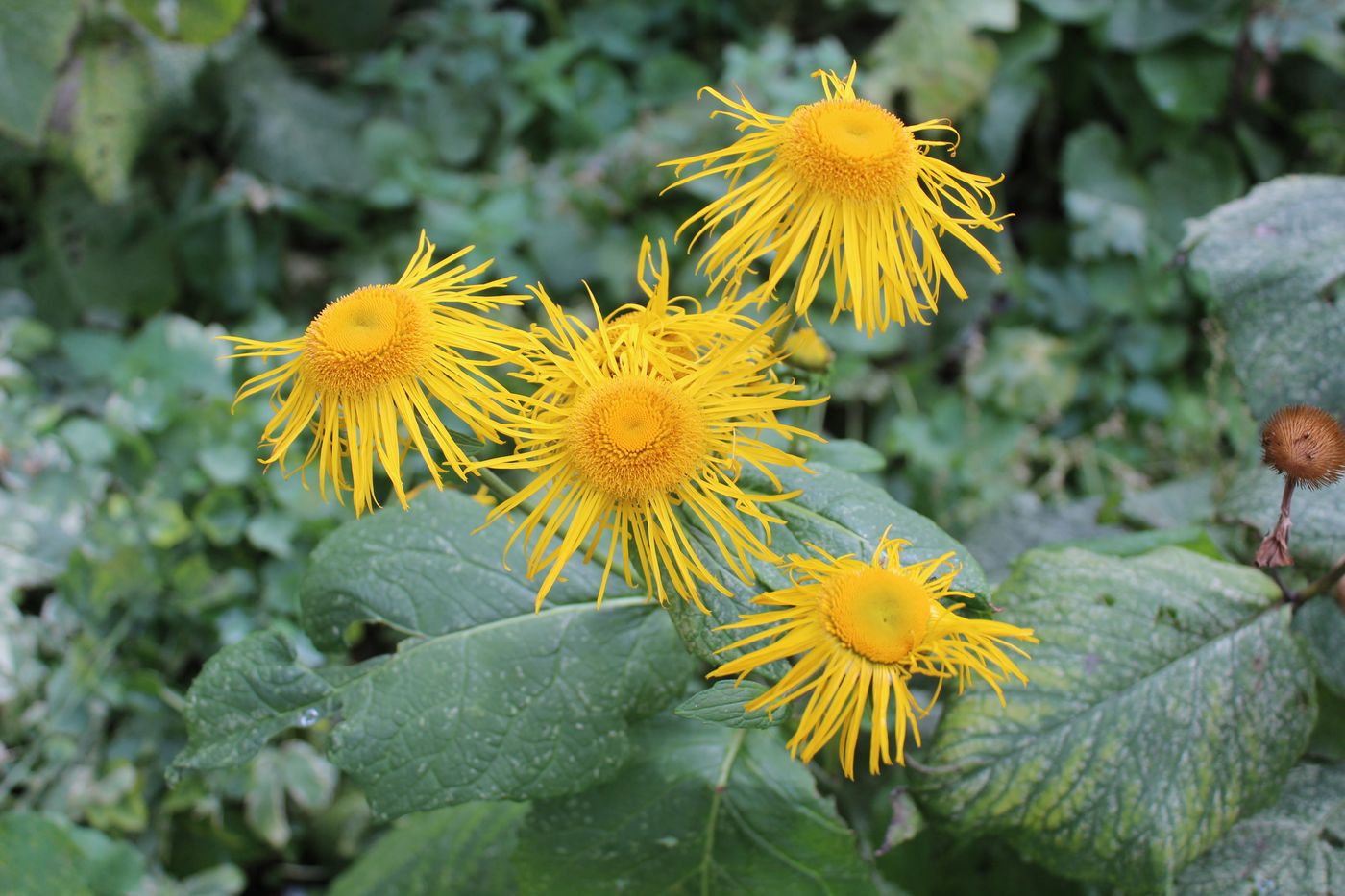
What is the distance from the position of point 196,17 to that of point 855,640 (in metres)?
1.63

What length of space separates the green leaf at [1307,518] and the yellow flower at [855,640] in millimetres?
488

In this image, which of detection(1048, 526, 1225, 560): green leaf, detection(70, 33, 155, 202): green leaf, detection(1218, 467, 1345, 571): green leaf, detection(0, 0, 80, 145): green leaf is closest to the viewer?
detection(1218, 467, 1345, 571): green leaf

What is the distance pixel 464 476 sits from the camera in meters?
0.69

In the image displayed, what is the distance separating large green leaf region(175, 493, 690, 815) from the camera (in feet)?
2.74

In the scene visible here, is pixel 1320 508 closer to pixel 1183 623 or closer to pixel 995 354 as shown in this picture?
pixel 1183 623

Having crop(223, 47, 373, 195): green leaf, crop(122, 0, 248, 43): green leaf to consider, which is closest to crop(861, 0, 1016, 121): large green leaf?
crop(223, 47, 373, 195): green leaf

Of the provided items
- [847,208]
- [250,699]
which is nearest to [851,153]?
[847,208]

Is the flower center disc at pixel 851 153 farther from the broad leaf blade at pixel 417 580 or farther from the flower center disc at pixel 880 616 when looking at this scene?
the broad leaf blade at pixel 417 580

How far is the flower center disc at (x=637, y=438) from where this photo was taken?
699 mm

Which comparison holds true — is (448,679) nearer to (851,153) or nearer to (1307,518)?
(851,153)

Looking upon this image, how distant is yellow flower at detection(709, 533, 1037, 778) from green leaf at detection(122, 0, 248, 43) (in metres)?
1.54

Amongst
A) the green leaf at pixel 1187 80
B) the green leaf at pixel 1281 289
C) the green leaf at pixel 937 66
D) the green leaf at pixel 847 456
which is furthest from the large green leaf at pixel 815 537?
the green leaf at pixel 1187 80

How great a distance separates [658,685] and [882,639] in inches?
11.6

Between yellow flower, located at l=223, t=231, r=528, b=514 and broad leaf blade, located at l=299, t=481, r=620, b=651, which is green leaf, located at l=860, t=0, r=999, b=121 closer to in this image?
broad leaf blade, located at l=299, t=481, r=620, b=651
